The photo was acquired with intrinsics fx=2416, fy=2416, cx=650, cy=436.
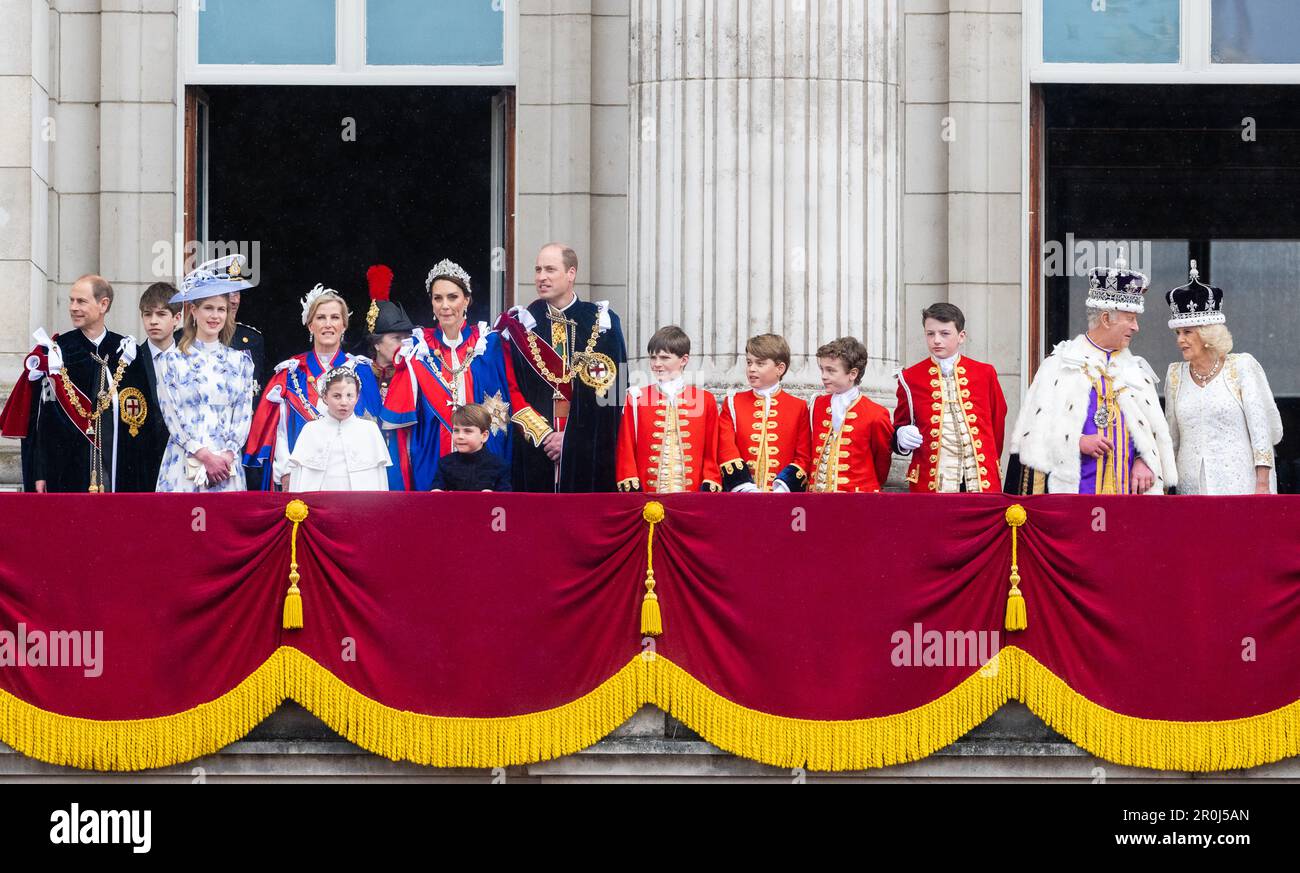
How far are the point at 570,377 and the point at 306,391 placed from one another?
1.61 meters

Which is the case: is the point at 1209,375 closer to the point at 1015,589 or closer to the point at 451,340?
the point at 1015,589

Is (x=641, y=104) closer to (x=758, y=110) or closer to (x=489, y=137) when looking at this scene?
(x=758, y=110)

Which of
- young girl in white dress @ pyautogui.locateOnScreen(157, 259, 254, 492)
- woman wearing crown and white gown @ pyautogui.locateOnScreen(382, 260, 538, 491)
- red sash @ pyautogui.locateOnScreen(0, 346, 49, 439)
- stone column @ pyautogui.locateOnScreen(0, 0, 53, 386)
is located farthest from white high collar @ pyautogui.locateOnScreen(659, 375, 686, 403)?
stone column @ pyautogui.locateOnScreen(0, 0, 53, 386)

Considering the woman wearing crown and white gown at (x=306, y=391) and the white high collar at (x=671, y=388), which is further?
the woman wearing crown and white gown at (x=306, y=391)

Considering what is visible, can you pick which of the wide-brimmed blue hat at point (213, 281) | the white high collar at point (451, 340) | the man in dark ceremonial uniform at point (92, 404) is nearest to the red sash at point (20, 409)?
the man in dark ceremonial uniform at point (92, 404)

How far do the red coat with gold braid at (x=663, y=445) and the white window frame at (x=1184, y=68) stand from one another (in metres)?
5.61

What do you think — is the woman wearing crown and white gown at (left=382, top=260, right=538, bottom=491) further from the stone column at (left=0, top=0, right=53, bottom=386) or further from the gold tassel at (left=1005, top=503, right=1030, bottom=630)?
the stone column at (left=0, top=0, right=53, bottom=386)

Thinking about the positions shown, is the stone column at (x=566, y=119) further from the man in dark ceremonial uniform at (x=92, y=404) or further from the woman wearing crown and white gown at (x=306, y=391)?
the man in dark ceremonial uniform at (x=92, y=404)

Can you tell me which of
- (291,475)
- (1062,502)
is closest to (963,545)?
(1062,502)

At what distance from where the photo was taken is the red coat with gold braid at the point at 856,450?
14219 millimetres

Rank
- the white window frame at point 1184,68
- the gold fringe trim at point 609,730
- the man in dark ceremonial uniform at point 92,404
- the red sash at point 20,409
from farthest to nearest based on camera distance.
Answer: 1. the white window frame at point 1184,68
2. the red sash at point 20,409
3. the man in dark ceremonial uniform at point 92,404
4. the gold fringe trim at point 609,730

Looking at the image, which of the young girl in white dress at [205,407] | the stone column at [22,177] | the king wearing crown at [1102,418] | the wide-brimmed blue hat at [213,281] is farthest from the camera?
the stone column at [22,177]

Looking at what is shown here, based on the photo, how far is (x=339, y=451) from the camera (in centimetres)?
1411

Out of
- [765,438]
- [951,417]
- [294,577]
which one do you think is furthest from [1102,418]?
[294,577]
